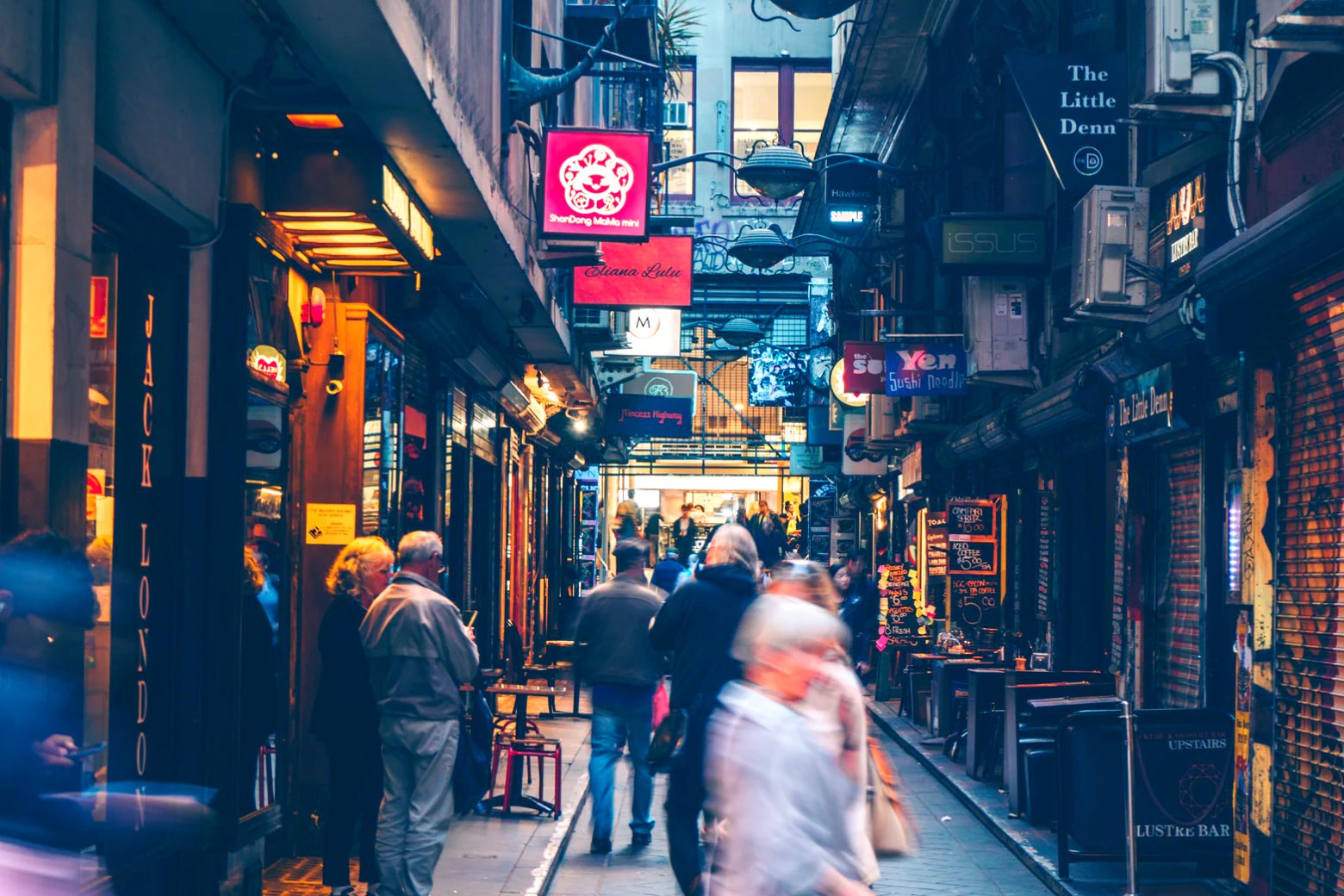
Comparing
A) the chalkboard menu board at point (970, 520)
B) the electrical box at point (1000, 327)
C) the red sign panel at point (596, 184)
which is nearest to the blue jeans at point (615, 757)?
the red sign panel at point (596, 184)

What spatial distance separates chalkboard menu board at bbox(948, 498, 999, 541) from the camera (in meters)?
19.3

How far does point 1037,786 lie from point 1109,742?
54.3 inches

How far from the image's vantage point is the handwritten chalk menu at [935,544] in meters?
22.0

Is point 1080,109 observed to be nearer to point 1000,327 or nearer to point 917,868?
point 1000,327

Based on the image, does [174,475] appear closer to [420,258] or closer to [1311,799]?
[420,258]

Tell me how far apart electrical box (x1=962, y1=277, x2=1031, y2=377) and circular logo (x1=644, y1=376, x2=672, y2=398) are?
51.8 ft

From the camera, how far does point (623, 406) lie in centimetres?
3181

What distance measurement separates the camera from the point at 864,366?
22047 mm

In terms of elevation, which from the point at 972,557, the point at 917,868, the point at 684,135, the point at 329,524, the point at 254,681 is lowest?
the point at 917,868

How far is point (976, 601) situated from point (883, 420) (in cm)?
914

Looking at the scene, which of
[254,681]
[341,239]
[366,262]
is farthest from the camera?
[366,262]

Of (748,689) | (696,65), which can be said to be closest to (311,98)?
(748,689)

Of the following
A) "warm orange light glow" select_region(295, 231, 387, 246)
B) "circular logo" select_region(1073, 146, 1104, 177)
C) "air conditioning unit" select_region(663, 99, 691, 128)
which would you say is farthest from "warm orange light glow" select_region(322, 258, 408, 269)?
"air conditioning unit" select_region(663, 99, 691, 128)

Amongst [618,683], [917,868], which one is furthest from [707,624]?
[917,868]
